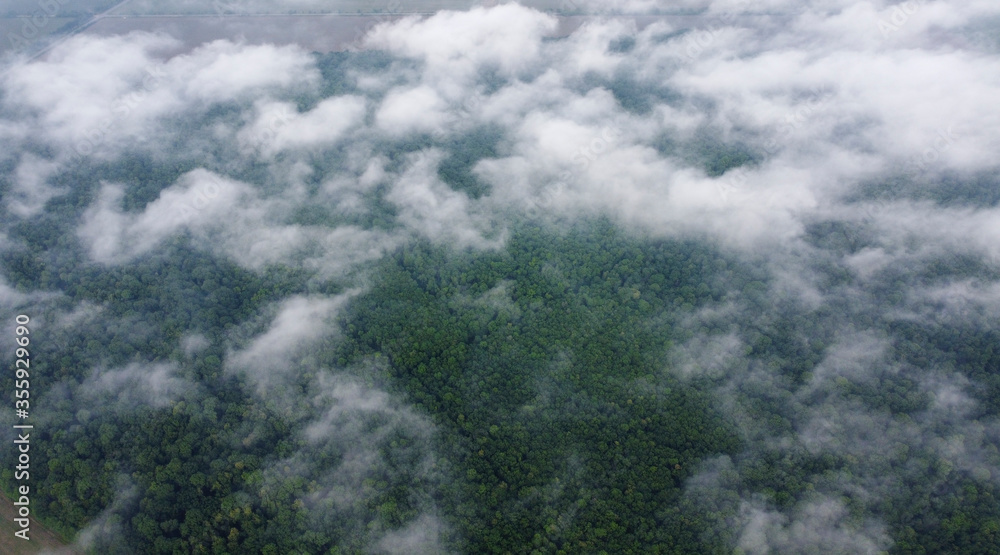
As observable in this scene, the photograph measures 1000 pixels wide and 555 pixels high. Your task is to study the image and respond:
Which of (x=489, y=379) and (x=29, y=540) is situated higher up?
(x=489, y=379)

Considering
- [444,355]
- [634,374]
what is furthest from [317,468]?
[634,374]

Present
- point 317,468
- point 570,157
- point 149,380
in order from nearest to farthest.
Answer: point 317,468
point 149,380
point 570,157

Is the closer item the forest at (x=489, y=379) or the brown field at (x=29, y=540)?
the forest at (x=489, y=379)

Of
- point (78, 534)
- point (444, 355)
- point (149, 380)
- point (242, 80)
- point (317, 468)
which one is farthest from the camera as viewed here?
point (242, 80)

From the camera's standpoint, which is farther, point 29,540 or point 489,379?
point 489,379

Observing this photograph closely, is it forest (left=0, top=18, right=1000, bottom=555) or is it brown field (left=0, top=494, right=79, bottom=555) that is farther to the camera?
brown field (left=0, top=494, right=79, bottom=555)

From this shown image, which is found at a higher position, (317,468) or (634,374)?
(634,374)

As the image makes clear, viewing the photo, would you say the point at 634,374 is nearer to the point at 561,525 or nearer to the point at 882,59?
the point at 561,525

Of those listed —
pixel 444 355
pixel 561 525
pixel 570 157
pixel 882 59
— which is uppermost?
pixel 882 59
